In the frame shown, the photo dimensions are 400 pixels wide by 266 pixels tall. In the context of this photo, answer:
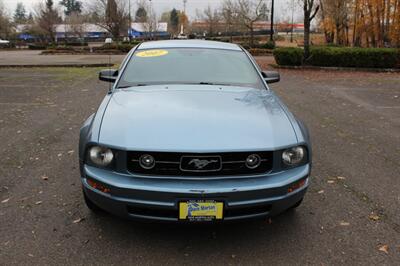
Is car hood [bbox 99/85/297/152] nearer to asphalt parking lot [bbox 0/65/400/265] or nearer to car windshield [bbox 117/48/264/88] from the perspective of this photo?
car windshield [bbox 117/48/264/88]

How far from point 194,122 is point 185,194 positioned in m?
0.60

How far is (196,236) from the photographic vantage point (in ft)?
10.5

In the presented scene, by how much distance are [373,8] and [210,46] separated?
81.5ft

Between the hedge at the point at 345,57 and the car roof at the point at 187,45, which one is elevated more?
the hedge at the point at 345,57

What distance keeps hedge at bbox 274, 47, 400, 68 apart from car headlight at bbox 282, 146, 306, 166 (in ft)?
51.4

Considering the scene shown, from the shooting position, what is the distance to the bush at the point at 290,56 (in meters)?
17.9

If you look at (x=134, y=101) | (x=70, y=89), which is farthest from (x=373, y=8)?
(x=134, y=101)

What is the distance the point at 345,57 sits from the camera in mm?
17453

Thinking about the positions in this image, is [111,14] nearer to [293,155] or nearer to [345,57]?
[345,57]

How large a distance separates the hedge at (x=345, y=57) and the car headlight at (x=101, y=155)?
16136 mm

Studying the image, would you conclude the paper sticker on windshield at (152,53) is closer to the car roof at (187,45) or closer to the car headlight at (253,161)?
the car roof at (187,45)

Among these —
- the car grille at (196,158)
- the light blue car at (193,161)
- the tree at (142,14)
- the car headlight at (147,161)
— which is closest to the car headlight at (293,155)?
the light blue car at (193,161)

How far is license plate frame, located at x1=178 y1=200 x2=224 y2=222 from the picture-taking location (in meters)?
2.69

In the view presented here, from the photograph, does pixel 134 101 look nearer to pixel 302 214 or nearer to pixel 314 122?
pixel 302 214
